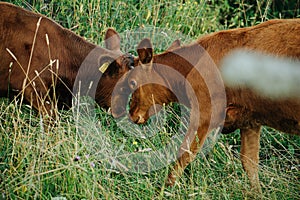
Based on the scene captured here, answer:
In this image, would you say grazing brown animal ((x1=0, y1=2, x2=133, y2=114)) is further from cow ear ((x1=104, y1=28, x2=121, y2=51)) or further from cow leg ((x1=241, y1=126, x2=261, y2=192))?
cow leg ((x1=241, y1=126, x2=261, y2=192))

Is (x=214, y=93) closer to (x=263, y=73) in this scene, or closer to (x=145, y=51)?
(x=263, y=73)

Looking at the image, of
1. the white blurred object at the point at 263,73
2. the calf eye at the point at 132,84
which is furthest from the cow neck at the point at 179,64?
the white blurred object at the point at 263,73

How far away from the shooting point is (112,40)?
7.21 metres

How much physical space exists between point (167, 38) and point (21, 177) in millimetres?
3615

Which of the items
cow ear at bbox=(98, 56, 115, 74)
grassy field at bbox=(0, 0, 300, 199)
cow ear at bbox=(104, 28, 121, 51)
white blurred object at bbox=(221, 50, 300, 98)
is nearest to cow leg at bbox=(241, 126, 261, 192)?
grassy field at bbox=(0, 0, 300, 199)

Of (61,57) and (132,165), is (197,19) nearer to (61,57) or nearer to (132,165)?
(61,57)

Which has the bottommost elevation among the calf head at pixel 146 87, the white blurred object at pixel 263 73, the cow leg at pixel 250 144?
the cow leg at pixel 250 144

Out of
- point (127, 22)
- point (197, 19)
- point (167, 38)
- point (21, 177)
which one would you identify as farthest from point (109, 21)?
point (21, 177)

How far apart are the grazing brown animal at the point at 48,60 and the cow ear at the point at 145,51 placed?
36 cm

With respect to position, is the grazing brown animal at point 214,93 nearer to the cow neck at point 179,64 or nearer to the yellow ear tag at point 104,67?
the cow neck at point 179,64

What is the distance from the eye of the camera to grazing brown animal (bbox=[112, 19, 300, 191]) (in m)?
5.58

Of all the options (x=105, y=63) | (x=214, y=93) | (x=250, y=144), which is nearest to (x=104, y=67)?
(x=105, y=63)

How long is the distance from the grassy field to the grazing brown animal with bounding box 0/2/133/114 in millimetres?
224

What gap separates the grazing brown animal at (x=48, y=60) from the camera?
6.54 metres
